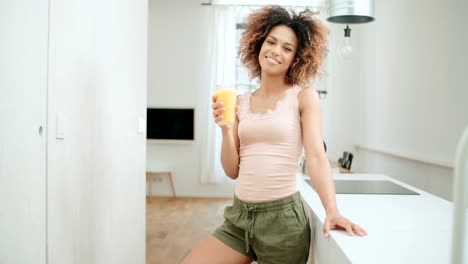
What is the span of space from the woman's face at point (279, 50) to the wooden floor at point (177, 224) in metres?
2.15

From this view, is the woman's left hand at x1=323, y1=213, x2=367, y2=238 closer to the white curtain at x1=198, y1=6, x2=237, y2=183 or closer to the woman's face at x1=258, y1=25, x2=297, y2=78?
the woman's face at x1=258, y1=25, x2=297, y2=78

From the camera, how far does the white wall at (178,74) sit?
5590 mm

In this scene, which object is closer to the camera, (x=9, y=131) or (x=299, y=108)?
(x=9, y=131)

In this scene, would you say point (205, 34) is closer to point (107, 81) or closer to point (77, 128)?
point (107, 81)

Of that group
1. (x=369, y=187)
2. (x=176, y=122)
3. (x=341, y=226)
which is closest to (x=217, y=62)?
(x=176, y=122)

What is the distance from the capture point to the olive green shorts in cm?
124

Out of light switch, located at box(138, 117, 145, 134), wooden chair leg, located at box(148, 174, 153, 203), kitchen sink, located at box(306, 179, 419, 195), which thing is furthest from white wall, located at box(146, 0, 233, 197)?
kitchen sink, located at box(306, 179, 419, 195)

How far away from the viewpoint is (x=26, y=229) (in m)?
1.18

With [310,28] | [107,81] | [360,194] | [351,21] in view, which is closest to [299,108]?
[310,28]

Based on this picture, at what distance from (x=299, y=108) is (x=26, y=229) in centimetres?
88

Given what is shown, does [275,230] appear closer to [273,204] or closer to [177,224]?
[273,204]

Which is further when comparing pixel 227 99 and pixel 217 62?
pixel 217 62

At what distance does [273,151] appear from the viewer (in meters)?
1.27

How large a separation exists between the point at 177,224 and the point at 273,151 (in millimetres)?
3113
